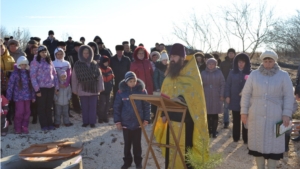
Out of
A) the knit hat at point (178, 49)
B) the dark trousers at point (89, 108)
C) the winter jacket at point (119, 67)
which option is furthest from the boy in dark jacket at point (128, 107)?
the winter jacket at point (119, 67)

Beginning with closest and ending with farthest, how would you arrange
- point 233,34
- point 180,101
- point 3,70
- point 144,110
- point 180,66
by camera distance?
point 180,101 → point 180,66 → point 144,110 → point 3,70 → point 233,34

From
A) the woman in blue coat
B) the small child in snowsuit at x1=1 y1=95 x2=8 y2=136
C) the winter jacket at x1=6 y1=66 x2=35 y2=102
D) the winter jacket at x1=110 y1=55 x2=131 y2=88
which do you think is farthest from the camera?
the winter jacket at x1=110 y1=55 x2=131 y2=88

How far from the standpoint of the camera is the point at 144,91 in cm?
580

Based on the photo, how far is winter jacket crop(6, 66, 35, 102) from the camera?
23.2 feet

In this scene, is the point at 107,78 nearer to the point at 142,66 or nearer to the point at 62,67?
the point at 142,66

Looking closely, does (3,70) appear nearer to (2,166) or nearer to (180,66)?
(2,166)

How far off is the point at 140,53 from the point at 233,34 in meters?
9.43

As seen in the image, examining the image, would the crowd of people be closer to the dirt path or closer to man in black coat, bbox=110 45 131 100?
man in black coat, bbox=110 45 131 100

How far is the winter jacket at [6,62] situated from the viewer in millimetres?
7309

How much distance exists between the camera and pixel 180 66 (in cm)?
499

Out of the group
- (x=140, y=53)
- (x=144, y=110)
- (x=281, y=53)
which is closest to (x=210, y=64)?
(x=140, y=53)

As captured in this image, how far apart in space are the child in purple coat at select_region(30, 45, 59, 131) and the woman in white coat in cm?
416

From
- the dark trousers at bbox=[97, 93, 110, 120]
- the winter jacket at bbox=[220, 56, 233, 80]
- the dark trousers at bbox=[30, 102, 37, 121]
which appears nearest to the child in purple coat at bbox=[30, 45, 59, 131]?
the dark trousers at bbox=[30, 102, 37, 121]

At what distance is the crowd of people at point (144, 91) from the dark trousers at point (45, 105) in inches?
0.8
